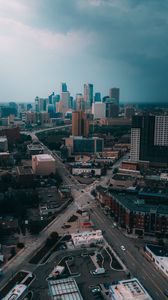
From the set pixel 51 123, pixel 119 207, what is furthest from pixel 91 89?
pixel 119 207

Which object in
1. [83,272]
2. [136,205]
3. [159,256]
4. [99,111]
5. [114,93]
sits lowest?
[83,272]

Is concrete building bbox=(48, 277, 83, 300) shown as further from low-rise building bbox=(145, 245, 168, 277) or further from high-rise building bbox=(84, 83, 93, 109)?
high-rise building bbox=(84, 83, 93, 109)

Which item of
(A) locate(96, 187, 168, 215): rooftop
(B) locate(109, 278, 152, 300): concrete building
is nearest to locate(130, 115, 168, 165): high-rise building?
(A) locate(96, 187, 168, 215): rooftop

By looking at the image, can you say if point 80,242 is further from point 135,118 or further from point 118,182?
point 135,118

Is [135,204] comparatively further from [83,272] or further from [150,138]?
[150,138]

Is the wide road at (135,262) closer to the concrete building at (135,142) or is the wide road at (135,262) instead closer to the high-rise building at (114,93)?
the concrete building at (135,142)

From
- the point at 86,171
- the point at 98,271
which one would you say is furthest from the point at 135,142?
the point at 98,271

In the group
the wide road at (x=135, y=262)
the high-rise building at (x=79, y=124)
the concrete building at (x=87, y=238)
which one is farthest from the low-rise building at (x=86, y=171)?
the high-rise building at (x=79, y=124)
